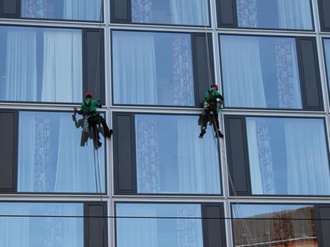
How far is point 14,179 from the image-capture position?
2152 centimetres

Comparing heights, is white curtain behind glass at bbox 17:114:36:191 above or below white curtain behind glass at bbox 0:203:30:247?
above

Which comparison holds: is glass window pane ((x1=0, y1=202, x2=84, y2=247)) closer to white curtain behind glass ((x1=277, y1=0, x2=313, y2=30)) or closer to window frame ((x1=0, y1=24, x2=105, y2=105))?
window frame ((x1=0, y1=24, x2=105, y2=105))

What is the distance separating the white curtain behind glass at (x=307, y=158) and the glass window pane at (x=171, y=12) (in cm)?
363

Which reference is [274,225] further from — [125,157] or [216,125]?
[125,157]

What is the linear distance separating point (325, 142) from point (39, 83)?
737 cm

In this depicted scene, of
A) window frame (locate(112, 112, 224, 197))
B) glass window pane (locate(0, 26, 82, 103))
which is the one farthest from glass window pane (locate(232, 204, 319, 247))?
glass window pane (locate(0, 26, 82, 103))

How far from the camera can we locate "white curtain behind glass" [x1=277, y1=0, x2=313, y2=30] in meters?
24.4

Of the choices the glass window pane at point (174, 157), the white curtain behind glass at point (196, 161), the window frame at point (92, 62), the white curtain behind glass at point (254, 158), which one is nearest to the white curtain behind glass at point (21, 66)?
the window frame at point (92, 62)

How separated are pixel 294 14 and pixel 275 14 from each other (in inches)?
20.6

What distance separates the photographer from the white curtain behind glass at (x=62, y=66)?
889 inches

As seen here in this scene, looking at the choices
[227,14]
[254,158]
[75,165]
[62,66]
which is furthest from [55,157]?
[227,14]

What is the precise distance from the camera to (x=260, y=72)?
2380 cm

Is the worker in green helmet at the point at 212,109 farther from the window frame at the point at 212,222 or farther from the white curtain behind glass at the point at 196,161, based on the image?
the window frame at the point at 212,222

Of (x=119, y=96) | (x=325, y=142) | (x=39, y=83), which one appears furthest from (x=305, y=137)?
(x=39, y=83)
